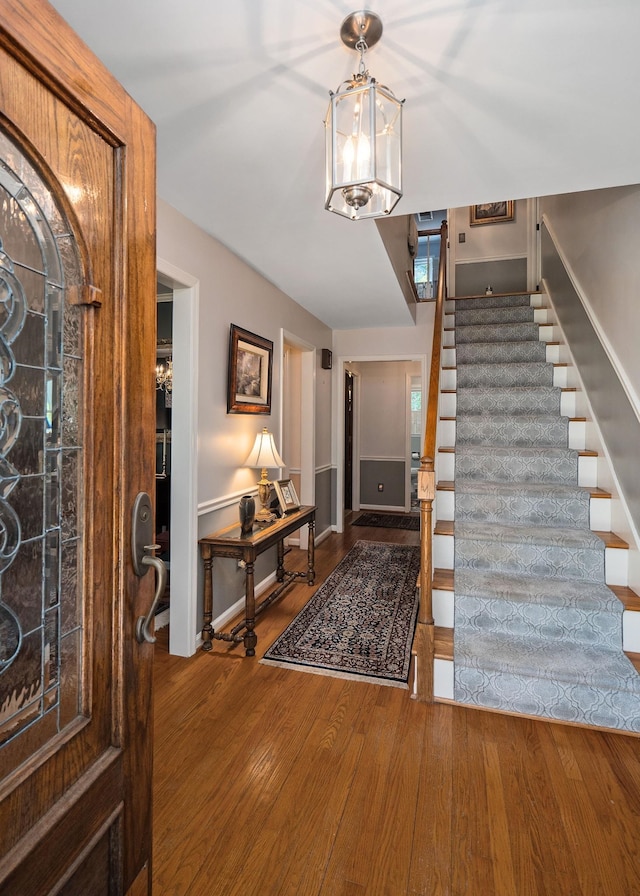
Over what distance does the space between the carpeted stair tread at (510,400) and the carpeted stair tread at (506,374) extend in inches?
4.7

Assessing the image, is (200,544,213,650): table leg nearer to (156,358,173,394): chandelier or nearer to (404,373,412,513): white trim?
(156,358,173,394): chandelier

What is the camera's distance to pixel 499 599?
2297mm

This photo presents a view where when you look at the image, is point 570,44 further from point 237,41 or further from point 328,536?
point 328,536

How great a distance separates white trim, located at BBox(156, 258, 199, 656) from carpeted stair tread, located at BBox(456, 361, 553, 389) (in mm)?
2262

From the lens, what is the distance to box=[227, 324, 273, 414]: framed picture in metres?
2.93

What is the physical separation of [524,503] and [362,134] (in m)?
2.32

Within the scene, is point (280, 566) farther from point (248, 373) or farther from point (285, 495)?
point (248, 373)

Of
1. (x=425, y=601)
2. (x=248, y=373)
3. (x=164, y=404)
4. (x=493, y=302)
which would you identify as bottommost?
(x=425, y=601)

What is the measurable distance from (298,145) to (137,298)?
1.36 m

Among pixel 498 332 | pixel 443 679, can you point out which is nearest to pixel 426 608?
pixel 443 679

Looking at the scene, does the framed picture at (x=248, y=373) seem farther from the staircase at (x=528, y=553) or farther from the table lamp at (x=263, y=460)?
the staircase at (x=528, y=553)

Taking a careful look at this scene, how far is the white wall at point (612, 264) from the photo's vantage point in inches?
90.4

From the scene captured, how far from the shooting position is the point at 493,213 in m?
5.41

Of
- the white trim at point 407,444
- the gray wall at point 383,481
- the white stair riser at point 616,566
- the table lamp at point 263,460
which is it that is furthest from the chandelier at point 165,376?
the white trim at point 407,444
